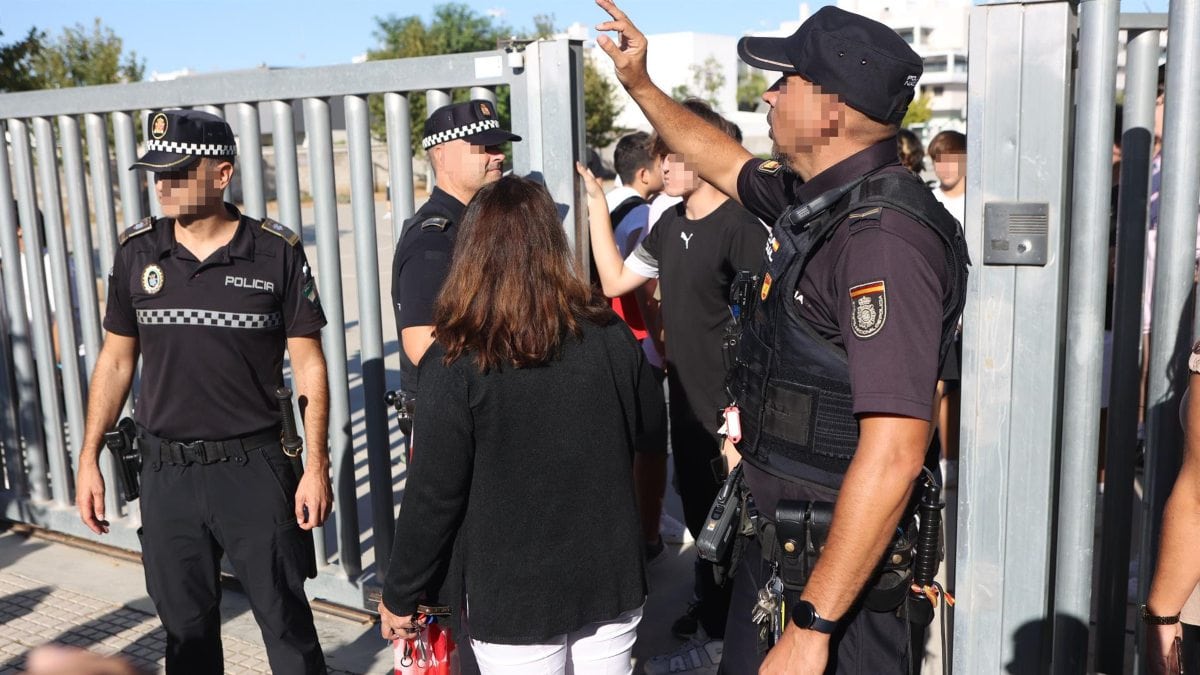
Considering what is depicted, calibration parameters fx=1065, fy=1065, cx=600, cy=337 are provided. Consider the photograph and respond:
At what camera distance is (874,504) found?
2039 mm

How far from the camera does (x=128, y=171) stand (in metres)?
4.43

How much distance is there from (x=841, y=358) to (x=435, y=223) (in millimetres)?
1627

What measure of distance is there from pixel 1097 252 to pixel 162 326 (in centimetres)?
270

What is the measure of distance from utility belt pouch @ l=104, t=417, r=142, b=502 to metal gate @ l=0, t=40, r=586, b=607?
0.82 meters

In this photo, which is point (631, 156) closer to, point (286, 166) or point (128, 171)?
point (286, 166)

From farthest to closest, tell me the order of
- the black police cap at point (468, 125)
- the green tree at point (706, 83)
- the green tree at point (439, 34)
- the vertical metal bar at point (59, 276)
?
the green tree at point (706, 83), the green tree at point (439, 34), the vertical metal bar at point (59, 276), the black police cap at point (468, 125)

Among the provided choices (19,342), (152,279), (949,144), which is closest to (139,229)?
(152,279)

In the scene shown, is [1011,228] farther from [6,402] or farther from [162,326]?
[6,402]

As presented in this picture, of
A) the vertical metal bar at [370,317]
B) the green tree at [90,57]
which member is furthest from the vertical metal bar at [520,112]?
the green tree at [90,57]

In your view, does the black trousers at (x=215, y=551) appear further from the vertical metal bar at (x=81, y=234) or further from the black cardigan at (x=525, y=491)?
the vertical metal bar at (x=81, y=234)

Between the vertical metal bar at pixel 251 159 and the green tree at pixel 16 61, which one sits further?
the green tree at pixel 16 61

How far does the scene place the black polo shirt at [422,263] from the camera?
10.8 ft

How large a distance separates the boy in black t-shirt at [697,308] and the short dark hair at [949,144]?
7.73 ft

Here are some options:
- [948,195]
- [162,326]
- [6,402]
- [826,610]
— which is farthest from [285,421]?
[948,195]
